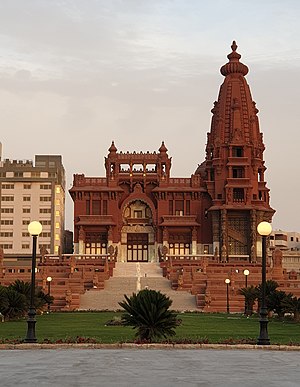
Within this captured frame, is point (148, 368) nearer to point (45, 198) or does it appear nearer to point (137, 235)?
point (137, 235)

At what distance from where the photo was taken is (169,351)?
1873 centimetres

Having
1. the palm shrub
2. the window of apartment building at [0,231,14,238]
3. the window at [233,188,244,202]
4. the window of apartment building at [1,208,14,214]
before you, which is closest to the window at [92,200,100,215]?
the window at [233,188,244,202]

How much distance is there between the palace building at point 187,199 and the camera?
265ft

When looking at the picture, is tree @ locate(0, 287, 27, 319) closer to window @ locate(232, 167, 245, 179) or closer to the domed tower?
the domed tower

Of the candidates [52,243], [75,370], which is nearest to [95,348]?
[75,370]

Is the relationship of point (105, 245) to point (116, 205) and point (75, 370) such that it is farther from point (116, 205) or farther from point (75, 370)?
point (75, 370)

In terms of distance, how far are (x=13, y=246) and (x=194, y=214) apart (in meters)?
48.8

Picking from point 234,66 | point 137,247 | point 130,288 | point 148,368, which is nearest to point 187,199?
point 137,247

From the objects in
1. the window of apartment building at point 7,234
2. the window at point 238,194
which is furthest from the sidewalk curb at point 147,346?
the window of apartment building at point 7,234

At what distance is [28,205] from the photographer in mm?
124875

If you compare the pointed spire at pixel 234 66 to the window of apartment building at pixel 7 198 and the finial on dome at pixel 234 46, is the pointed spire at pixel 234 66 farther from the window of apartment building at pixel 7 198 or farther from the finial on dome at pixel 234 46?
the window of apartment building at pixel 7 198

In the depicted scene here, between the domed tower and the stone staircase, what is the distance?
37.4 ft

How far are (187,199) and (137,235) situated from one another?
23.8ft

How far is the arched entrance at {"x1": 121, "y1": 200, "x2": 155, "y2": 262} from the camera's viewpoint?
84125 mm
